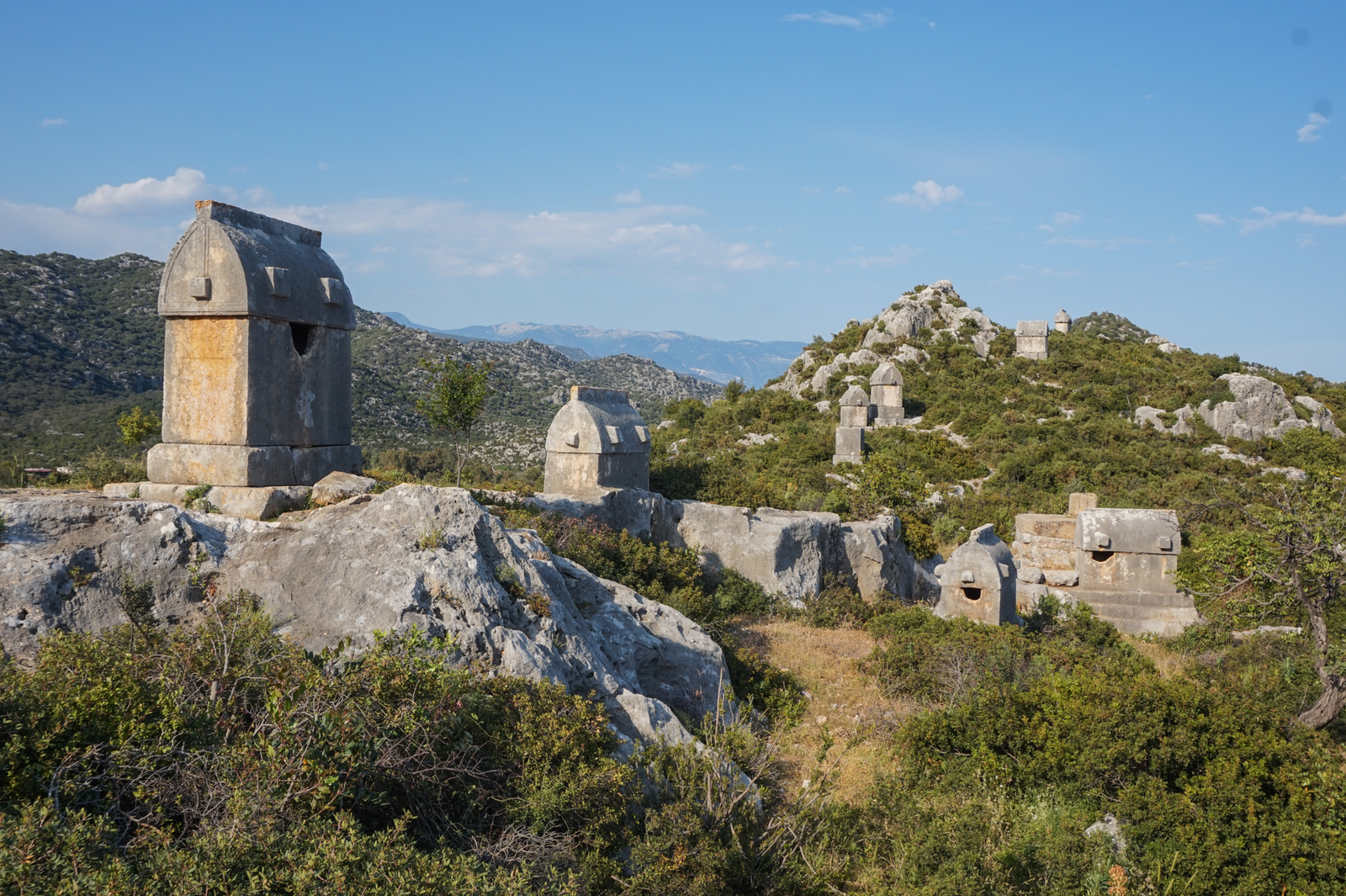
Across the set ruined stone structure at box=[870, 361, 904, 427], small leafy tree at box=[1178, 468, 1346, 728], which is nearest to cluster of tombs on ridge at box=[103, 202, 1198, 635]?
small leafy tree at box=[1178, 468, 1346, 728]

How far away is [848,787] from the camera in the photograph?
234 inches

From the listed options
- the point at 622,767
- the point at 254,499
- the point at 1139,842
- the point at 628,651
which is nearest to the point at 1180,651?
the point at 1139,842

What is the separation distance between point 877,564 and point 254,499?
868 centimetres

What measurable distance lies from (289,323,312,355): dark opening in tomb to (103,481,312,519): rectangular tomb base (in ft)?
4.60

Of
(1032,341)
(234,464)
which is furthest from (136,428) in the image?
(1032,341)

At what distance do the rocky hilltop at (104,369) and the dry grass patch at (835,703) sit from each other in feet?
51.1

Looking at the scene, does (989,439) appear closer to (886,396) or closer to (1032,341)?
(886,396)

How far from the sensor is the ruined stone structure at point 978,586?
10.1m

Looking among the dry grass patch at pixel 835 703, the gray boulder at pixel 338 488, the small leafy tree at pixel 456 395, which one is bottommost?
the dry grass patch at pixel 835 703

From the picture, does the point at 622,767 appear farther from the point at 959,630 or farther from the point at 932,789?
the point at 959,630

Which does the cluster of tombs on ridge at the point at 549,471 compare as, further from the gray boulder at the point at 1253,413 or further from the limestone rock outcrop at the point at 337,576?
the gray boulder at the point at 1253,413

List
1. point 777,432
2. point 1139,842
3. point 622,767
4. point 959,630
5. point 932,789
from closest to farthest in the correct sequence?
point 622,767 < point 1139,842 < point 932,789 < point 959,630 < point 777,432

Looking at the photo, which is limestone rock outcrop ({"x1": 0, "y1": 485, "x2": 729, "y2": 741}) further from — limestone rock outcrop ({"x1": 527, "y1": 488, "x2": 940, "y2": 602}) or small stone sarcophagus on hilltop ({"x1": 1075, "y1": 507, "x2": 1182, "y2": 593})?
small stone sarcophagus on hilltop ({"x1": 1075, "y1": 507, "x2": 1182, "y2": 593})

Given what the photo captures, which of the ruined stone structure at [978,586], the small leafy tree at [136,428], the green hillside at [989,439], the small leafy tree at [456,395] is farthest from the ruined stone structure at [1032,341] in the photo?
the small leafy tree at [136,428]
